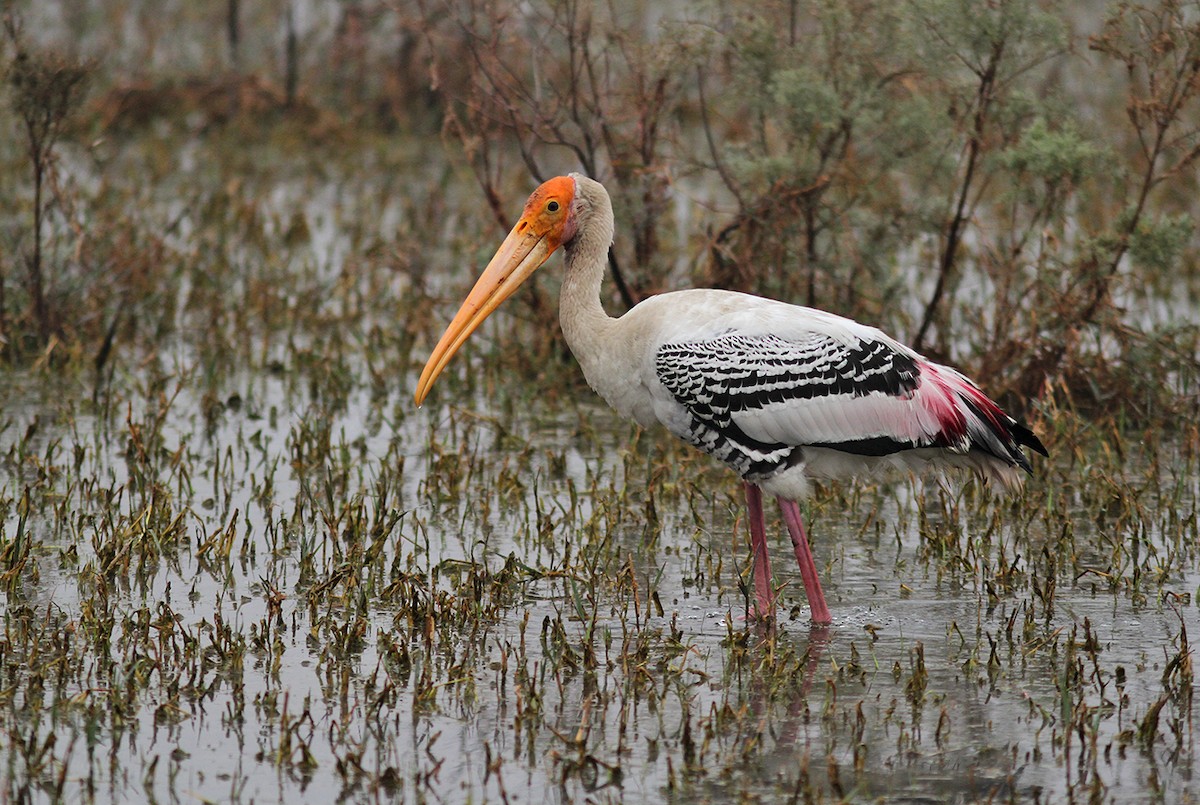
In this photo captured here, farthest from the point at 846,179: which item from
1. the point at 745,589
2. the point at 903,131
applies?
the point at 745,589

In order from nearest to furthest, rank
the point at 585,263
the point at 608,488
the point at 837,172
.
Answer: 1. the point at 585,263
2. the point at 608,488
3. the point at 837,172

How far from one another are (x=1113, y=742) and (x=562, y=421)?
13.0ft

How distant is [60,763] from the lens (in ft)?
13.3

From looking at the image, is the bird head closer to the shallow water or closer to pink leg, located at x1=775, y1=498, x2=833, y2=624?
the shallow water

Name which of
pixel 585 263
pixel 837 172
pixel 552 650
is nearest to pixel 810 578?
pixel 552 650

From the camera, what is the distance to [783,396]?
17.8 feet

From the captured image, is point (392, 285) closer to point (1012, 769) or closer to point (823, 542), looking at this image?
point (823, 542)

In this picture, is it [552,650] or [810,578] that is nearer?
[552,650]

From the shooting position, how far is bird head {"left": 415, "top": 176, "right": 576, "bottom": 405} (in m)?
5.84

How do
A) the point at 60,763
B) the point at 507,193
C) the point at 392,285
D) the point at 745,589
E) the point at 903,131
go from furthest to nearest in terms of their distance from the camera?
the point at 507,193, the point at 392,285, the point at 903,131, the point at 745,589, the point at 60,763

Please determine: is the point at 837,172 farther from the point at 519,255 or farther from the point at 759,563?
the point at 759,563

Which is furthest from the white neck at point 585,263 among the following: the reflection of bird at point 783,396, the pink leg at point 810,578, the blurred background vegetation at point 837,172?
the blurred background vegetation at point 837,172

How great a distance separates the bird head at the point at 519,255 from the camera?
5.84m

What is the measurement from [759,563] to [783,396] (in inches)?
21.3
